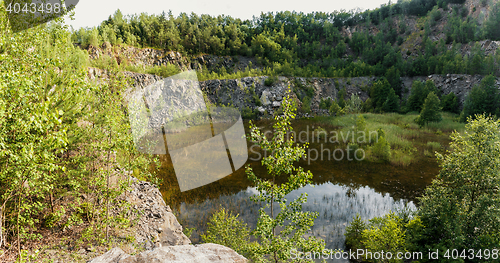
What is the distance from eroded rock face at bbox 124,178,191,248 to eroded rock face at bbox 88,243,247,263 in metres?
3.80

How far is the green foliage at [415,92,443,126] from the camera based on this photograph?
32069 mm

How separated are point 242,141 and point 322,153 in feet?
31.8

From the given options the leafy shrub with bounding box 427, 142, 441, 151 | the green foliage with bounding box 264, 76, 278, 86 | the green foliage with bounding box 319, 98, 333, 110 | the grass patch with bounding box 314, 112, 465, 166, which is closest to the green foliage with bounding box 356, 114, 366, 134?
the grass patch with bounding box 314, 112, 465, 166

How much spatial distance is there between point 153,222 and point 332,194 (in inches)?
474

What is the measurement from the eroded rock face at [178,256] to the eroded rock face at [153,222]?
3800 millimetres

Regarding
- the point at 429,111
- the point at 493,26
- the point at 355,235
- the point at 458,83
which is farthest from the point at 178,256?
the point at 493,26

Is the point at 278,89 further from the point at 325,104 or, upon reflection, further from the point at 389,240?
the point at 389,240

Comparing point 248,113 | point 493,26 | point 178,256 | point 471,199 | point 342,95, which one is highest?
point 493,26

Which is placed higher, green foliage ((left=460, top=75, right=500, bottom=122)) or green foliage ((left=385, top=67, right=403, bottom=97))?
green foliage ((left=385, top=67, right=403, bottom=97))

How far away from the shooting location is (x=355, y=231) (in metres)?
11.0

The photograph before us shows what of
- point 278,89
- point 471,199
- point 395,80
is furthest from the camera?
point 395,80

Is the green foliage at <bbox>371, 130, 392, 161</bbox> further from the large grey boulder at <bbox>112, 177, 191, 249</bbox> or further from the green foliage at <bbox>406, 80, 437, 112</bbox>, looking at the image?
the green foliage at <bbox>406, 80, 437, 112</bbox>

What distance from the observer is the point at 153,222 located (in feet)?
32.3

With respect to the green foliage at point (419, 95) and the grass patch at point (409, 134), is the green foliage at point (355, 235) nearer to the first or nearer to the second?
the grass patch at point (409, 134)
